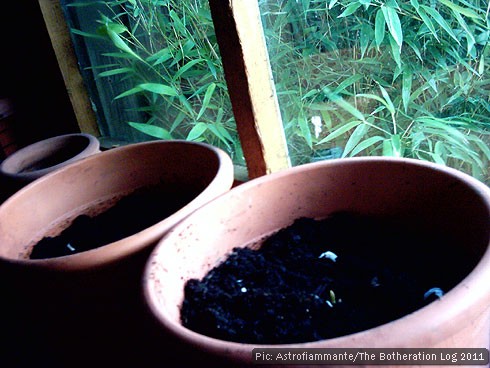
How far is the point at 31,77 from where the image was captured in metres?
1.86

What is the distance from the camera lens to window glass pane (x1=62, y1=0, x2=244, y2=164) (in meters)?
1.14

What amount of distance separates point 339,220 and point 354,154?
0.67ft

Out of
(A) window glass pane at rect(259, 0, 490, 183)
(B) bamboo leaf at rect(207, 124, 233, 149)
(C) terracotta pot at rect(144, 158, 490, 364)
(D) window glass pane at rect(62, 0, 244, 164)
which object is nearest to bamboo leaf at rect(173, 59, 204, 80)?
(D) window glass pane at rect(62, 0, 244, 164)

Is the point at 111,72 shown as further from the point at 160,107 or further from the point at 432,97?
the point at 432,97

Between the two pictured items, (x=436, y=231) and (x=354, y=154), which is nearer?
(x=436, y=231)

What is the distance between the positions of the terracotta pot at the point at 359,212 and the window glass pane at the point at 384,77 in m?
0.14

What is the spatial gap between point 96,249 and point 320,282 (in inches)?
13.1

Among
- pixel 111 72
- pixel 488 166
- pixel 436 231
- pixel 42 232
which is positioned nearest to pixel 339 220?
pixel 436 231

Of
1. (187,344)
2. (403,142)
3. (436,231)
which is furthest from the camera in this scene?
(403,142)

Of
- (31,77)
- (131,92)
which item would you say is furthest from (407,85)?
(31,77)

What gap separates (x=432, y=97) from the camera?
0.78 metres

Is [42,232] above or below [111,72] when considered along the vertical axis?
below

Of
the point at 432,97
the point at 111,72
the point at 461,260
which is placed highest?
the point at 111,72

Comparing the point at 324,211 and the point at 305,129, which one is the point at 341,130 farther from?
the point at 324,211
